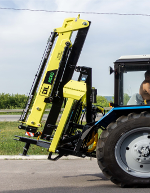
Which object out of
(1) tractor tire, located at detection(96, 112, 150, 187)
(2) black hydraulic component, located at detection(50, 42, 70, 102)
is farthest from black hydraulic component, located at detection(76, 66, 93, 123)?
(1) tractor tire, located at detection(96, 112, 150, 187)

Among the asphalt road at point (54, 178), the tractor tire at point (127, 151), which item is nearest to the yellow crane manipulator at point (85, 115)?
the tractor tire at point (127, 151)

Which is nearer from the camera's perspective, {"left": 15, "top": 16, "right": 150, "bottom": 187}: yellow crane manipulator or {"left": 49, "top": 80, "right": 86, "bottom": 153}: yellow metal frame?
{"left": 15, "top": 16, "right": 150, "bottom": 187}: yellow crane manipulator

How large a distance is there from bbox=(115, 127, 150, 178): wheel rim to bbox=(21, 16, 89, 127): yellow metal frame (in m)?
1.61

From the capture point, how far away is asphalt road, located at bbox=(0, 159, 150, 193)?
4354 mm

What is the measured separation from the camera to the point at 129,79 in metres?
4.75

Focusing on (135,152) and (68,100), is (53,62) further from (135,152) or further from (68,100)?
(135,152)

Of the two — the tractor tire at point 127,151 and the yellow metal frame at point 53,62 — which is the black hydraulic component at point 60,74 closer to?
the yellow metal frame at point 53,62

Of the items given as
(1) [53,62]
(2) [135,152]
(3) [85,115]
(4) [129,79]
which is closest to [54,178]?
(3) [85,115]

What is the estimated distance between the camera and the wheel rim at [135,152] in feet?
14.5

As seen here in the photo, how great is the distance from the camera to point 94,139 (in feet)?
17.2

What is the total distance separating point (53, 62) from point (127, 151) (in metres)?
2.10

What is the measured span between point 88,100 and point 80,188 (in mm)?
1584

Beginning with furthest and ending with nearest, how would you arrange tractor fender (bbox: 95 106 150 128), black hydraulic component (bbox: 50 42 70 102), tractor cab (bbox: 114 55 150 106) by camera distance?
black hydraulic component (bbox: 50 42 70 102), tractor cab (bbox: 114 55 150 106), tractor fender (bbox: 95 106 150 128)

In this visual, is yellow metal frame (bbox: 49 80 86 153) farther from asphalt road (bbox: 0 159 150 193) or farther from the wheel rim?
the wheel rim
